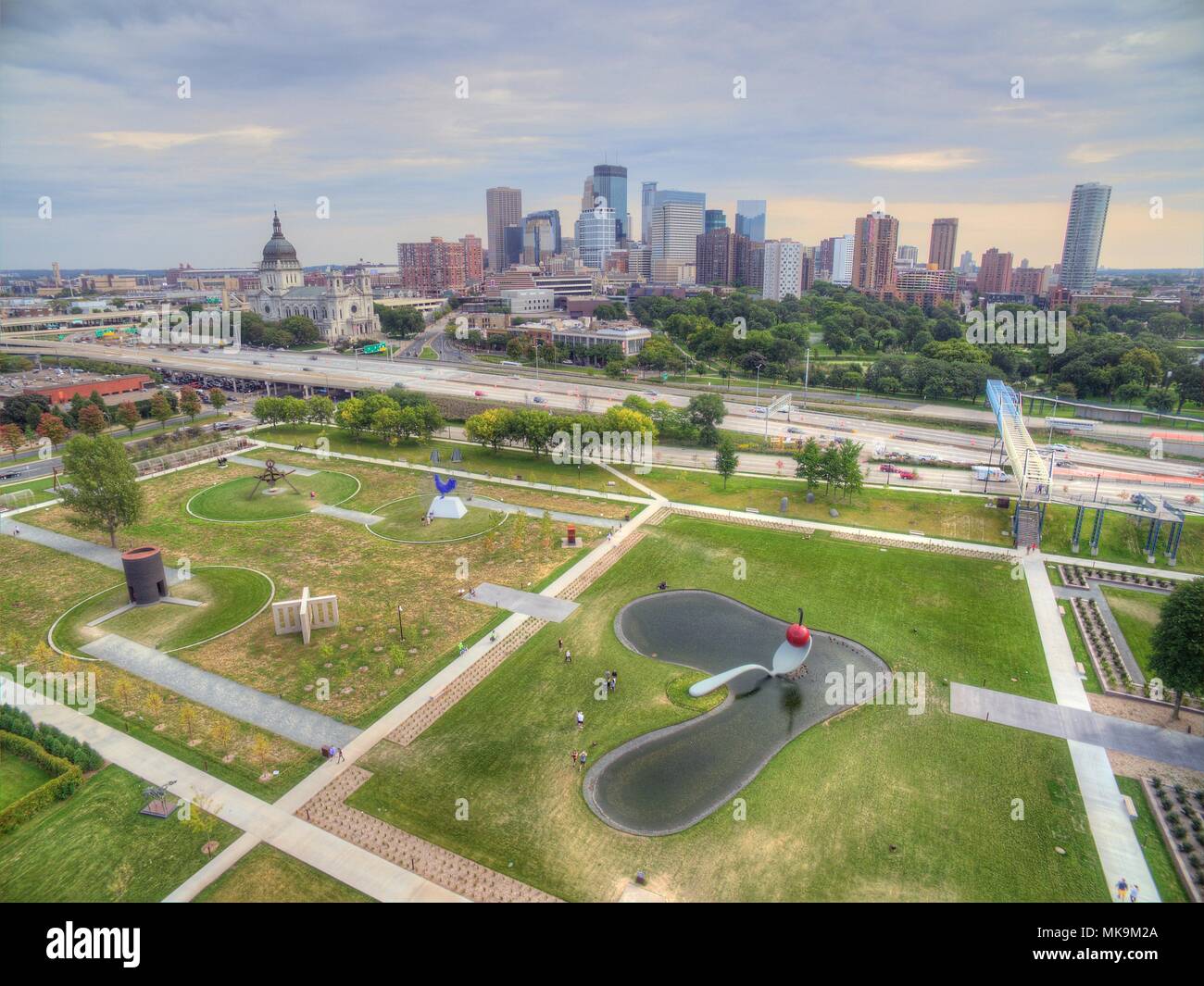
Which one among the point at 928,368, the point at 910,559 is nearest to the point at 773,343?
the point at 928,368

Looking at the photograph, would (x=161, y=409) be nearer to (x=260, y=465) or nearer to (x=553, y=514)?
(x=260, y=465)

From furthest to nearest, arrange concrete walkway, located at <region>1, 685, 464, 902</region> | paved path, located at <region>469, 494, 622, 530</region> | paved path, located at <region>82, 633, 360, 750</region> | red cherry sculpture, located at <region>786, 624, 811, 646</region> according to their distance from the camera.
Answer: paved path, located at <region>469, 494, 622, 530</region>
red cherry sculpture, located at <region>786, 624, 811, 646</region>
paved path, located at <region>82, 633, 360, 750</region>
concrete walkway, located at <region>1, 685, 464, 902</region>

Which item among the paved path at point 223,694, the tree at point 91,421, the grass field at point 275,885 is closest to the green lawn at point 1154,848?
the grass field at point 275,885

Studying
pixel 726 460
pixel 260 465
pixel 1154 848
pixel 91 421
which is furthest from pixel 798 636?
pixel 91 421

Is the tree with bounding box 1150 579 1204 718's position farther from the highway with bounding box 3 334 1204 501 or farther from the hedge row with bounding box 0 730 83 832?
the hedge row with bounding box 0 730 83 832

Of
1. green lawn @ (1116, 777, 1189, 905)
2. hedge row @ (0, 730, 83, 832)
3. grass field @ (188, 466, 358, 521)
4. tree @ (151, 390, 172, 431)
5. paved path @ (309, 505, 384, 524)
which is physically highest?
tree @ (151, 390, 172, 431)

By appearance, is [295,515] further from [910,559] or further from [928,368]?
[928,368]

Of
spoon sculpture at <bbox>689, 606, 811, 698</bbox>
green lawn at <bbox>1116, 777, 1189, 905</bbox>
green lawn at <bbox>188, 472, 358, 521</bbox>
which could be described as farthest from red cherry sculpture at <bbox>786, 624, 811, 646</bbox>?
green lawn at <bbox>188, 472, 358, 521</bbox>
